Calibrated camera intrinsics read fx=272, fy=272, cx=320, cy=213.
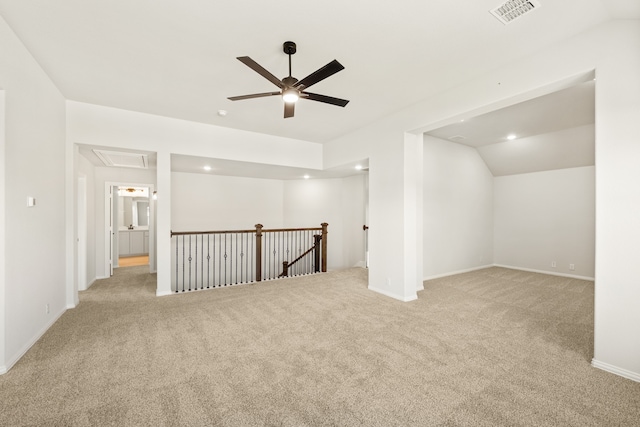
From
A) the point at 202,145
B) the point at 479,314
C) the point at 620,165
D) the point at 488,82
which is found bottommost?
the point at 479,314

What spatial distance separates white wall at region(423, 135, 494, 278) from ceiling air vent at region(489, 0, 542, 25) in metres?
3.47

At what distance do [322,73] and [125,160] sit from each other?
5727mm

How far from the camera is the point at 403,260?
14.6 feet

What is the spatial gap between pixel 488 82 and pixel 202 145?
463 cm

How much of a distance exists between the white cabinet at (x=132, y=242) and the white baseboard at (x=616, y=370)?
11.9m

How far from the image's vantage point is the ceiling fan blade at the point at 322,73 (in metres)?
2.30

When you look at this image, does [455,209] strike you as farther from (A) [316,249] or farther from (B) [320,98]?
(B) [320,98]

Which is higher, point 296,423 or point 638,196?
point 638,196

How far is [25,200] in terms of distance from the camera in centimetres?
278

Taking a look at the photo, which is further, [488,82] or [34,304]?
[488,82]

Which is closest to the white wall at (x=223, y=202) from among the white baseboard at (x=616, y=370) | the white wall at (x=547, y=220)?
the white wall at (x=547, y=220)

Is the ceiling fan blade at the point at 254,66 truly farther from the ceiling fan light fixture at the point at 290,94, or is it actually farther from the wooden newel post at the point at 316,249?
the wooden newel post at the point at 316,249

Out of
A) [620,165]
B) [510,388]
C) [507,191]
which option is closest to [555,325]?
[510,388]

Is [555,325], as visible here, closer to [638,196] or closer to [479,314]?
[479,314]
